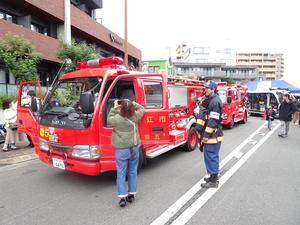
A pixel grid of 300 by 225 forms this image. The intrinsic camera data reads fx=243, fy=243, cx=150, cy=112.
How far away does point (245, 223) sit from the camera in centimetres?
333

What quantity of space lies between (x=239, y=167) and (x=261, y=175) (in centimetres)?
65

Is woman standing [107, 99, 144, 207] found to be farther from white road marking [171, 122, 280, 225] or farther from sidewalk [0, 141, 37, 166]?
sidewalk [0, 141, 37, 166]

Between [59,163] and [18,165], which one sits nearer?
[59,163]

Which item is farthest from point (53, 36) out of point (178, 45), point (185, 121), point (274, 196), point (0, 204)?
point (178, 45)

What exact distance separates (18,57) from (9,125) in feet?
9.80

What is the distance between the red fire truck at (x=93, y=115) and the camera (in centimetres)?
418

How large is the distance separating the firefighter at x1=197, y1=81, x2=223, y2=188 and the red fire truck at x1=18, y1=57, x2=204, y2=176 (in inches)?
31.8

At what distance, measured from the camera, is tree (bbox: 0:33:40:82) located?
8590 mm

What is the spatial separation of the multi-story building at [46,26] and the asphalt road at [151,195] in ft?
32.4

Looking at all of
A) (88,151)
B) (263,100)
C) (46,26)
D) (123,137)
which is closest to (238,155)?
(123,137)

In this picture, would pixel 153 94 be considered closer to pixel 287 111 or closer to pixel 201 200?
pixel 201 200

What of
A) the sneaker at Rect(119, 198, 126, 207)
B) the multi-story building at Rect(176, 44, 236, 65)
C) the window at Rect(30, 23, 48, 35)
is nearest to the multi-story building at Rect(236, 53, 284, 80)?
the multi-story building at Rect(176, 44, 236, 65)

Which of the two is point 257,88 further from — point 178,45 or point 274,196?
point 178,45

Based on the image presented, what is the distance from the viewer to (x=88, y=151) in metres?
4.17
